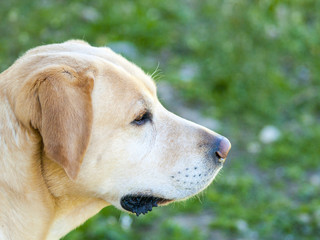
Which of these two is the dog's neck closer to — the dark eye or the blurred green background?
the dark eye

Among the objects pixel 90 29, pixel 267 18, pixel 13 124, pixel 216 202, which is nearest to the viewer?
pixel 13 124

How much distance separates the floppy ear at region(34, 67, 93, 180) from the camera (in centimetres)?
264

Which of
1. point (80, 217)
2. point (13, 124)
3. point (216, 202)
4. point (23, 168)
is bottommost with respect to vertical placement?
point (216, 202)

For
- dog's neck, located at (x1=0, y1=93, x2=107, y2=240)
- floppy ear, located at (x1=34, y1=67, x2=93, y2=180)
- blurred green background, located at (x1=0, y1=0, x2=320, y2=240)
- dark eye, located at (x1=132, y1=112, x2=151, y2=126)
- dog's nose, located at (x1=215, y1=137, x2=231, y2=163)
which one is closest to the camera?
floppy ear, located at (x1=34, y1=67, x2=93, y2=180)

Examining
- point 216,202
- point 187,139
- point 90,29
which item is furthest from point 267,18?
point 187,139

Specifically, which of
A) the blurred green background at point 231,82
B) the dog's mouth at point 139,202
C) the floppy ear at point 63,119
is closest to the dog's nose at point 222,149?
the dog's mouth at point 139,202

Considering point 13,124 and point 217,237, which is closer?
point 13,124

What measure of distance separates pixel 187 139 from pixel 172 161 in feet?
0.56

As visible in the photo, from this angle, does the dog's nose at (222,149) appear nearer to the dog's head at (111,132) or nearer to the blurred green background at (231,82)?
the dog's head at (111,132)

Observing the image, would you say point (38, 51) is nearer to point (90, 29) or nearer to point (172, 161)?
point (172, 161)

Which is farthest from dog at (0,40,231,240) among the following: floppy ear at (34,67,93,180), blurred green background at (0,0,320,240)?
blurred green background at (0,0,320,240)

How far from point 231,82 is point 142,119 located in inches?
150

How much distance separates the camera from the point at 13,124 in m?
2.77

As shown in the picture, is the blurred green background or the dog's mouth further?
the blurred green background
